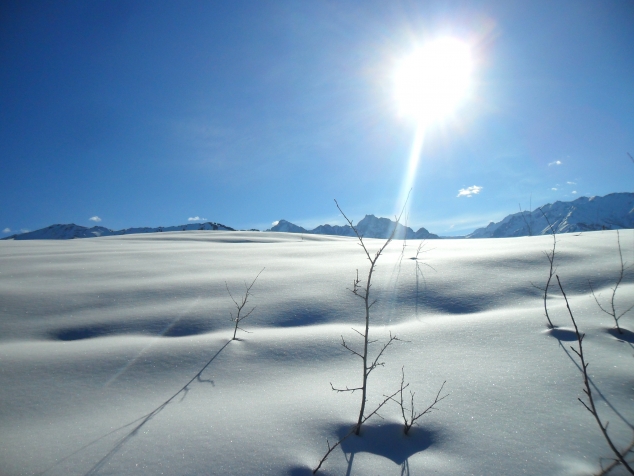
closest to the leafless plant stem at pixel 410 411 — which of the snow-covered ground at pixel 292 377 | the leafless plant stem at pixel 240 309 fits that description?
the snow-covered ground at pixel 292 377

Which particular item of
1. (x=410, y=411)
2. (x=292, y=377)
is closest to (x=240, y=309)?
(x=292, y=377)

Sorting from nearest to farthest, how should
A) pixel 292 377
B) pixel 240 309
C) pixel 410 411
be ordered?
pixel 410 411 → pixel 292 377 → pixel 240 309

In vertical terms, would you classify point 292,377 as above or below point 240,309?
below

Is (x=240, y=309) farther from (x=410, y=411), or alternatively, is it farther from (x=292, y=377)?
(x=410, y=411)

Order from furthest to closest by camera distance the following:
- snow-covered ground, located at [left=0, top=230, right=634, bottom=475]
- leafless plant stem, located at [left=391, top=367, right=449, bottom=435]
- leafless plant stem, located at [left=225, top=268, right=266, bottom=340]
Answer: leafless plant stem, located at [left=225, top=268, right=266, bottom=340], leafless plant stem, located at [left=391, top=367, right=449, bottom=435], snow-covered ground, located at [left=0, top=230, right=634, bottom=475]

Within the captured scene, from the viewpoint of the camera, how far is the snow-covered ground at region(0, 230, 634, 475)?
1472mm

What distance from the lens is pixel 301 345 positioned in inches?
101

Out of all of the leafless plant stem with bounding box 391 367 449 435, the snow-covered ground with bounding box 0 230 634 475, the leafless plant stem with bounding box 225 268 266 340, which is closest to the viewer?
the snow-covered ground with bounding box 0 230 634 475

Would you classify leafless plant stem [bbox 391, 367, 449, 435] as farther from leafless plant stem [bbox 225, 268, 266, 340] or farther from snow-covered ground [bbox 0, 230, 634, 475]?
leafless plant stem [bbox 225, 268, 266, 340]

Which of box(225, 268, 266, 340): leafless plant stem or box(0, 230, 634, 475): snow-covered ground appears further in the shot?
box(225, 268, 266, 340): leafless plant stem

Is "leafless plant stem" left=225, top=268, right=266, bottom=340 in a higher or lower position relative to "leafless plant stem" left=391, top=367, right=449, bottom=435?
higher

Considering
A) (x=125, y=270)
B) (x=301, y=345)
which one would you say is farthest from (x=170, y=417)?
(x=125, y=270)

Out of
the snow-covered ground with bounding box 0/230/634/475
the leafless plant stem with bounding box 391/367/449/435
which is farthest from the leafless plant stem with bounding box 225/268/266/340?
the leafless plant stem with bounding box 391/367/449/435

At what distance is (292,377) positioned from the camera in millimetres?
2172
